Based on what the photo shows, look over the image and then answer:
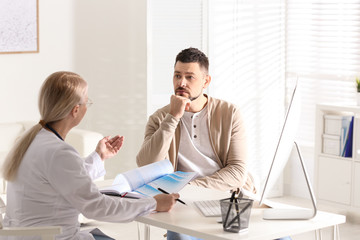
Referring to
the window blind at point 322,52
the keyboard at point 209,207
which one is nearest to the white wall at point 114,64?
the window blind at point 322,52

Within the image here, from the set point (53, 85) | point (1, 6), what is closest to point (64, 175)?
point (53, 85)


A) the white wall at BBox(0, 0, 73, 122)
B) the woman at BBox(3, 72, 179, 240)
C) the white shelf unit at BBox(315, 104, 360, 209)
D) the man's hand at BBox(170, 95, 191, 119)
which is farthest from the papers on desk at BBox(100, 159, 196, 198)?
the white wall at BBox(0, 0, 73, 122)

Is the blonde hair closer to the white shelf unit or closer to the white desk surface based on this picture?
the white desk surface

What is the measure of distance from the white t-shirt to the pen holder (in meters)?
0.91

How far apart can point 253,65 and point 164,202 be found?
3.28 m

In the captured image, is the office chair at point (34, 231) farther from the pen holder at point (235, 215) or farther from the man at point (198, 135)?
the man at point (198, 135)

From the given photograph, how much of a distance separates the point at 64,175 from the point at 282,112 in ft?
12.5

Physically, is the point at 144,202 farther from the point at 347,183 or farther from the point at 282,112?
the point at 282,112

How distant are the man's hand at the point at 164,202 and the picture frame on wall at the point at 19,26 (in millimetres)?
2810

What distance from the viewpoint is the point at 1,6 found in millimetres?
4797

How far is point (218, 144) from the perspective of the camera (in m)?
3.16

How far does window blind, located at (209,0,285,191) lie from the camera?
5.33 meters

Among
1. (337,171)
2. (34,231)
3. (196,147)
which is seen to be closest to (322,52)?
(337,171)

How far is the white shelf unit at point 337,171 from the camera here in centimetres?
479
